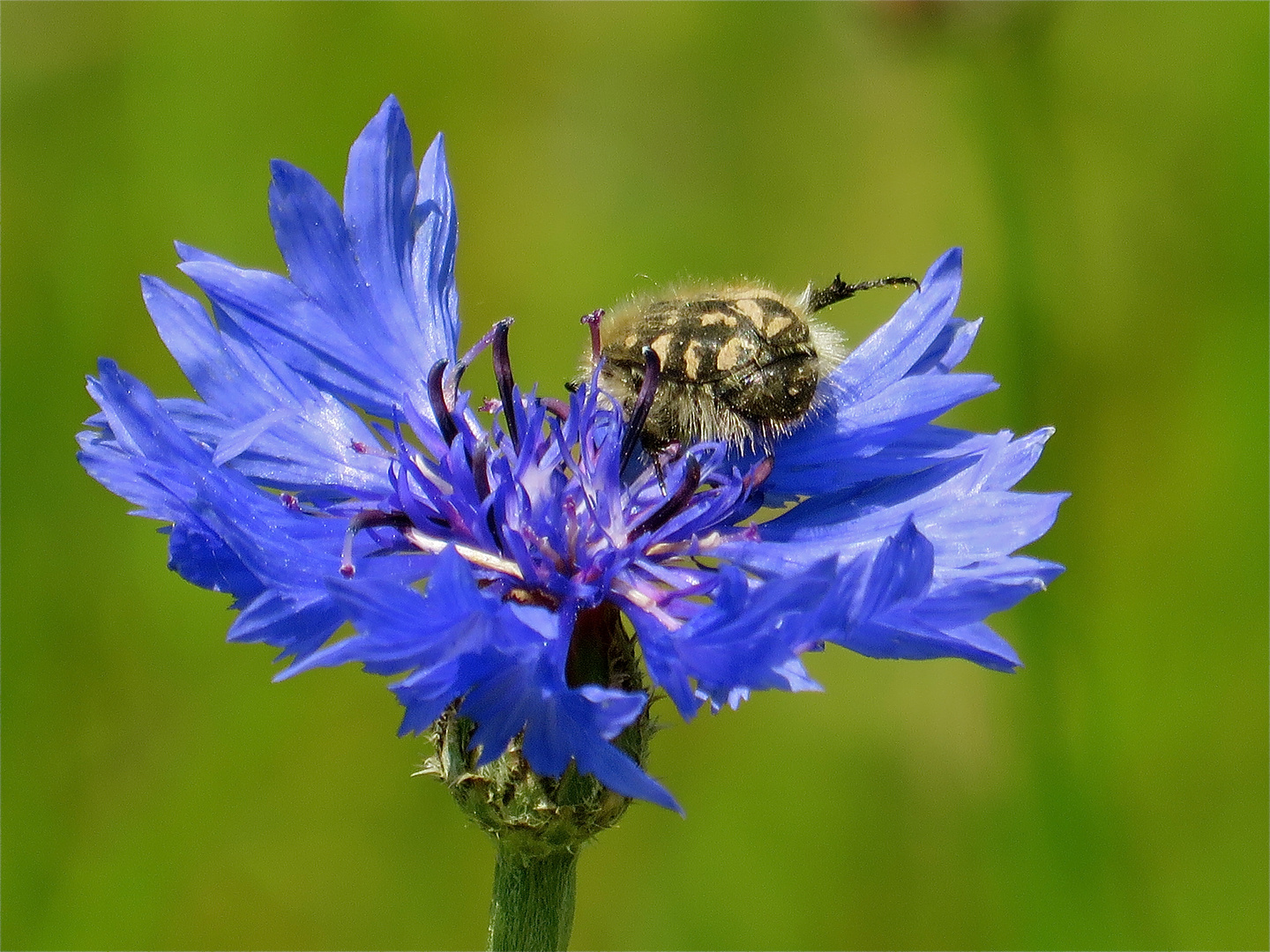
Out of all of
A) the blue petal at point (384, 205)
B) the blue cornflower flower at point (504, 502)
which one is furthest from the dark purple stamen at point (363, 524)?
the blue petal at point (384, 205)

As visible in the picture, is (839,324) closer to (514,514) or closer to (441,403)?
(441,403)

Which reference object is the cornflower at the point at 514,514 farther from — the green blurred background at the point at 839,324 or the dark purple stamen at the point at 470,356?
the green blurred background at the point at 839,324

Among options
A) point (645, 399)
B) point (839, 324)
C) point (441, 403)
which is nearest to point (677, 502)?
point (645, 399)

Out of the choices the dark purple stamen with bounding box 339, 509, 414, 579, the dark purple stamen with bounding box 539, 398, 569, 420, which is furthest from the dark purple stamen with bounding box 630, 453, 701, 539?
the dark purple stamen with bounding box 339, 509, 414, 579

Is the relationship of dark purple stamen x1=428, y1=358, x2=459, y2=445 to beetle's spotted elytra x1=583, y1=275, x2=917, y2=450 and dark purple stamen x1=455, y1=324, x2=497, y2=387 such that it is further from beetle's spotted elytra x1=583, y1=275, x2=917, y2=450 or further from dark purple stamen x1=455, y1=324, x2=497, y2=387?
beetle's spotted elytra x1=583, y1=275, x2=917, y2=450

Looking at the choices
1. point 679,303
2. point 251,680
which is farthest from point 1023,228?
point 251,680
